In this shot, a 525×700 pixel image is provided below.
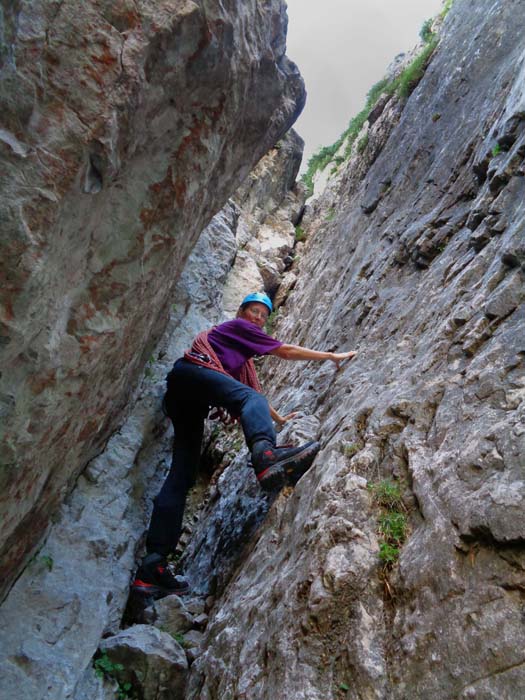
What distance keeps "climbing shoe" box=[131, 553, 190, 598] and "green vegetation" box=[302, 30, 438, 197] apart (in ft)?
38.3

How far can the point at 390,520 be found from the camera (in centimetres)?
341

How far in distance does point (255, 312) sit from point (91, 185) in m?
3.21

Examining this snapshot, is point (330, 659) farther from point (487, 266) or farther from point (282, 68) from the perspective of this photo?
point (282, 68)

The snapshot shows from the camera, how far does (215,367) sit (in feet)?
18.0

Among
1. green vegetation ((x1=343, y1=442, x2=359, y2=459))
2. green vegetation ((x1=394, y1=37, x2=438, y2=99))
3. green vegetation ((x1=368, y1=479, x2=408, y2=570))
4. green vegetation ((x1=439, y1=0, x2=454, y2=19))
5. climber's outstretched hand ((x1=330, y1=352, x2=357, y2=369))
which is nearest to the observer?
green vegetation ((x1=368, y1=479, x2=408, y2=570))

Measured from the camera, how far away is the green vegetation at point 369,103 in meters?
12.3

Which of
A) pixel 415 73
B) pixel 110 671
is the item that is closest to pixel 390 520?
pixel 110 671

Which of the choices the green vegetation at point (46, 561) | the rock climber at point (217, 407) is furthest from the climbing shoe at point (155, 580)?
the green vegetation at point (46, 561)

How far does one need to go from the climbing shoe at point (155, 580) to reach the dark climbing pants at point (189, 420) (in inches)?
3.8

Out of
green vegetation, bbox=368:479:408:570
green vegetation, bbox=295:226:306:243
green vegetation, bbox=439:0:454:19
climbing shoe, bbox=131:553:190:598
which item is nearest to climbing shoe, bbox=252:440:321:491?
green vegetation, bbox=368:479:408:570

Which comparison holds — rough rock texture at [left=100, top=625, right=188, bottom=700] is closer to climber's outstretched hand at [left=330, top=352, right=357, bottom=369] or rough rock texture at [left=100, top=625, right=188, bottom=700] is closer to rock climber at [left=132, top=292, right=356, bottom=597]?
rock climber at [left=132, top=292, right=356, bottom=597]

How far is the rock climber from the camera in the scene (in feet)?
15.7

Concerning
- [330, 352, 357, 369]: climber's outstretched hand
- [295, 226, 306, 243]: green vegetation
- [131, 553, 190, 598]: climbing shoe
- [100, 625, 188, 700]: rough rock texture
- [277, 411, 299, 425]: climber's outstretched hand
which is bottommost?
[100, 625, 188, 700]: rough rock texture

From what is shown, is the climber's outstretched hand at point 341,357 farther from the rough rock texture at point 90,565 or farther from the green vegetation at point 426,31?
the green vegetation at point 426,31
